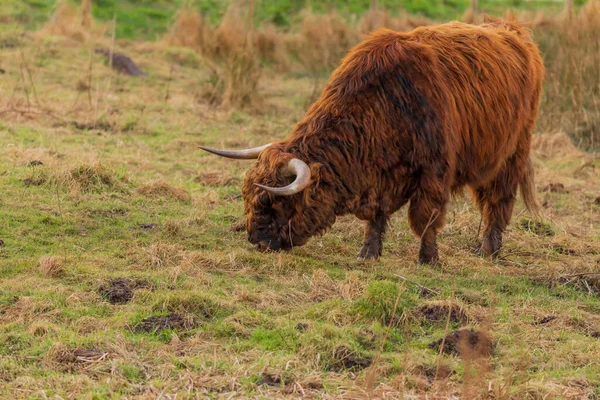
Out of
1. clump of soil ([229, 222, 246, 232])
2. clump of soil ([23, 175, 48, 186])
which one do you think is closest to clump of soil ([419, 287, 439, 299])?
clump of soil ([229, 222, 246, 232])

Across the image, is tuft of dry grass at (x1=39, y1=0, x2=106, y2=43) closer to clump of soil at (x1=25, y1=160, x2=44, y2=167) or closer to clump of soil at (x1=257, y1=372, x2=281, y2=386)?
clump of soil at (x1=25, y1=160, x2=44, y2=167)

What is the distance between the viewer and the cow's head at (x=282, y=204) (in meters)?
6.20

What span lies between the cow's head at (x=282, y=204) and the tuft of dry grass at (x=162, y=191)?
1.61m

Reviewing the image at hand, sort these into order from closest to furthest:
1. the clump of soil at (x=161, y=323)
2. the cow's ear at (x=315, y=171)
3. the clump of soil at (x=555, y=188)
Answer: the clump of soil at (x=161, y=323) < the cow's ear at (x=315, y=171) < the clump of soil at (x=555, y=188)

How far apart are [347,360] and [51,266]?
212cm

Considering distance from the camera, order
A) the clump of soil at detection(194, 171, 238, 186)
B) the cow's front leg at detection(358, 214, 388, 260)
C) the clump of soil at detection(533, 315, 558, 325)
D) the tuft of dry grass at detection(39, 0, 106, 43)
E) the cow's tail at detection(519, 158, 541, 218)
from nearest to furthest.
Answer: the clump of soil at detection(533, 315, 558, 325), the cow's front leg at detection(358, 214, 388, 260), the cow's tail at detection(519, 158, 541, 218), the clump of soil at detection(194, 171, 238, 186), the tuft of dry grass at detection(39, 0, 106, 43)

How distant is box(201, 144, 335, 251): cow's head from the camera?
6199 mm

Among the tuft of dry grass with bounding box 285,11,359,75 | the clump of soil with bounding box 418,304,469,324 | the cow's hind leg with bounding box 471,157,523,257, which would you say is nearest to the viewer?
the clump of soil with bounding box 418,304,469,324

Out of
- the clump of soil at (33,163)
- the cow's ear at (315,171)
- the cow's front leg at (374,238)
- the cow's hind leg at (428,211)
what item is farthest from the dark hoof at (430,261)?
the clump of soil at (33,163)

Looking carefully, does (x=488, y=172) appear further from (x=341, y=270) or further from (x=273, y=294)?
(x=273, y=294)

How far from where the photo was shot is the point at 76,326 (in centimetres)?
486

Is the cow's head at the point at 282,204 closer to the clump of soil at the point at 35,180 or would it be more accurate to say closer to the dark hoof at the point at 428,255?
the dark hoof at the point at 428,255

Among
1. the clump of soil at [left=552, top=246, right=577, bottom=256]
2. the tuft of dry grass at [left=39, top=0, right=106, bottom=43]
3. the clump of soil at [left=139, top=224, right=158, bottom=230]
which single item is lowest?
the tuft of dry grass at [left=39, top=0, right=106, bottom=43]

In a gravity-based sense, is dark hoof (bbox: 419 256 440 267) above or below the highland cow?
below
